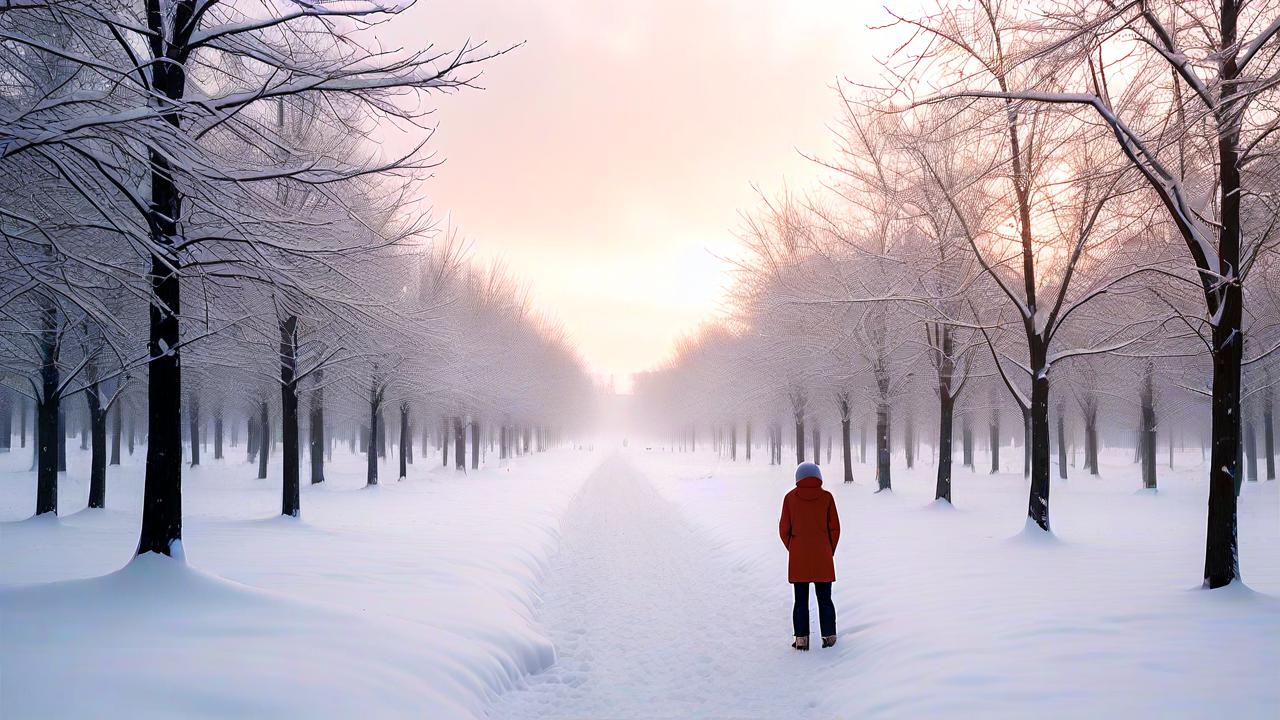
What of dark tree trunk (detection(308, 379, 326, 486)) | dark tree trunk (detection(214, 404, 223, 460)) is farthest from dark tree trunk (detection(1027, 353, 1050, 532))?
dark tree trunk (detection(214, 404, 223, 460))

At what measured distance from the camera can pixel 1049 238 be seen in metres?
11.5

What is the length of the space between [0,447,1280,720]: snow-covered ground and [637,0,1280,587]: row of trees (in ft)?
5.71

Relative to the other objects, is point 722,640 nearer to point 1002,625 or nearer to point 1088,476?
point 1002,625

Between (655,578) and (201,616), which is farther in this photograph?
(655,578)

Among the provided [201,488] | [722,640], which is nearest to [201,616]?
[722,640]

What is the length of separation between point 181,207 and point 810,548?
7.65m

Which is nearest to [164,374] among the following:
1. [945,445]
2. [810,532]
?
[810,532]

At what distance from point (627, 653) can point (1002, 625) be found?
341 centimetres

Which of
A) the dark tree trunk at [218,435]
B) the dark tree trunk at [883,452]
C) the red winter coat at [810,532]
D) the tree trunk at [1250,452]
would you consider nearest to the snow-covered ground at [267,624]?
the red winter coat at [810,532]

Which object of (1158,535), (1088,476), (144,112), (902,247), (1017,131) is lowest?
(1088,476)

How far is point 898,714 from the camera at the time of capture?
457 centimetres

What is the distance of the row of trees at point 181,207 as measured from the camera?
16.0 feet

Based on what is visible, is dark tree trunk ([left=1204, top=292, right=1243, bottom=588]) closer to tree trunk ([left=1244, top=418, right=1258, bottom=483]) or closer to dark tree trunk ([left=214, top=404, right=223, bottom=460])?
tree trunk ([left=1244, top=418, right=1258, bottom=483])

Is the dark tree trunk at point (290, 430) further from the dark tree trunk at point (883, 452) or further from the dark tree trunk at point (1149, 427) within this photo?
the dark tree trunk at point (1149, 427)
